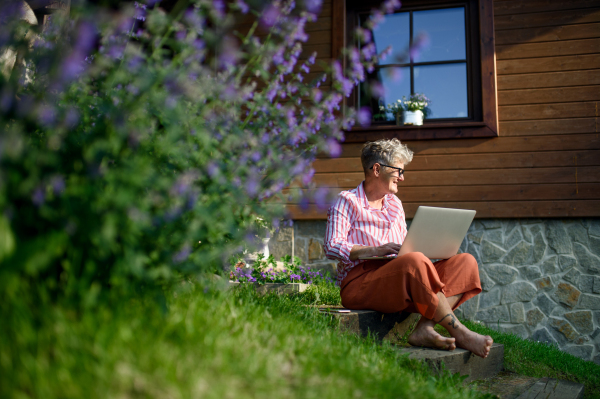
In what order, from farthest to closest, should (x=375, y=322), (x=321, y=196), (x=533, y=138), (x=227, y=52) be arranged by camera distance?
(x=533, y=138)
(x=375, y=322)
(x=321, y=196)
(x=227, y=52)

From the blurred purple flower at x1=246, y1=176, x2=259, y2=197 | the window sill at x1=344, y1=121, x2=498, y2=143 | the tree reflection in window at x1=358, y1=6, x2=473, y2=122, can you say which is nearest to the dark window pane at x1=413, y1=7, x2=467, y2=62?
the tree reflection in window at x1=358, y1=6, x2=473, y2=122

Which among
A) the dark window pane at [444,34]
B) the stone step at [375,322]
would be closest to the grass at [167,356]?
the stone step at [375,322]

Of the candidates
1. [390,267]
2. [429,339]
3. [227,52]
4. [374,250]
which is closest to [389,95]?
[374,250]

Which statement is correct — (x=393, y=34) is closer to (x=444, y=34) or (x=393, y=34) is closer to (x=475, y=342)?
(x=444, y=34)

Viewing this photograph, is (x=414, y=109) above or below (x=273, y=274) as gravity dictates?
above

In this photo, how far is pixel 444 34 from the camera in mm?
4309

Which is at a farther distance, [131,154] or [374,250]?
[374,250]

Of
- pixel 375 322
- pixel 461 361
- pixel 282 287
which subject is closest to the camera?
pixel 461 361

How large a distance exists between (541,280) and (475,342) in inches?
77.8

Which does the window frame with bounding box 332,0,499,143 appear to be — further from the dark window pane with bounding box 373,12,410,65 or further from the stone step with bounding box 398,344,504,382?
the stone step with bounding box 398,344,504,382

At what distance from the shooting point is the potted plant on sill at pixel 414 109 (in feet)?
13.6

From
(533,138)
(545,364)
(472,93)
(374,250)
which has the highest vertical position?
(472,93)

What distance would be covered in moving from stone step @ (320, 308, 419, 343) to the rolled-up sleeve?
0.95 feet

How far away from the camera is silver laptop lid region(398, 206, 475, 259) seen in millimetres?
2256
